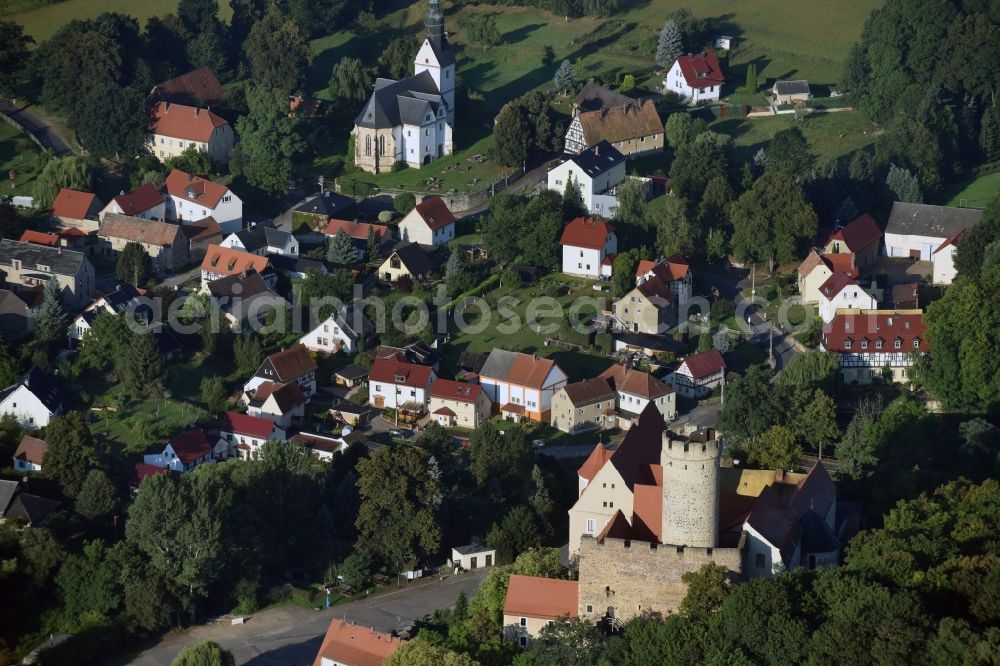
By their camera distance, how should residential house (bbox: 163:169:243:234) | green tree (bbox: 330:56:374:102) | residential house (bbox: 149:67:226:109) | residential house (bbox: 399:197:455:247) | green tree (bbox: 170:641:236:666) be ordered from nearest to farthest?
green tree (bbox: 170:641:236:666)
residential house (bbox: 399:197:455:247)
residential house (bbox: 163:169:243:234)
residential house (bbox: 149:67:226:109)
green tree (bbox: 330:56:374:102)

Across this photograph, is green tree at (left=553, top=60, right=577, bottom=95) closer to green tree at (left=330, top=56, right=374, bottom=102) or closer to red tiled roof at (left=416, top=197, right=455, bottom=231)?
green tree at (left=330, top=56, right=374, bottom=102)

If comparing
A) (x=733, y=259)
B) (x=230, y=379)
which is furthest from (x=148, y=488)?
(x=733, y=259)

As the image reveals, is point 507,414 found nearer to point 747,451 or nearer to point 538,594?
point 747,451

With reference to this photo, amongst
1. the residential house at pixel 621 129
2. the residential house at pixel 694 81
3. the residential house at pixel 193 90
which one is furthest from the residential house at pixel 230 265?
the residential house at pixel 694 81

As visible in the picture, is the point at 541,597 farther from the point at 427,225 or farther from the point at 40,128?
the point at 40,128

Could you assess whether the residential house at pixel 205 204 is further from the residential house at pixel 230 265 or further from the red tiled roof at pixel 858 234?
the red tiled roof at pixel 858 234

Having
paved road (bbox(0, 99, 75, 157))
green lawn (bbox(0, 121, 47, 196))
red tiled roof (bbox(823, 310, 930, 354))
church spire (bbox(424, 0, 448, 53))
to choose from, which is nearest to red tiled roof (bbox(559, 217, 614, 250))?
red tiled roof (bbox(823, 310, 930, 354))

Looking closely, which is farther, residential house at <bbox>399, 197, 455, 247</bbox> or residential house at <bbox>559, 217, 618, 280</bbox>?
residential house at <bbox>399, 197, 455, 247</bbox>
